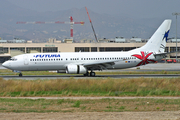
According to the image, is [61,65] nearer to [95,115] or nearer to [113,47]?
[95,115]

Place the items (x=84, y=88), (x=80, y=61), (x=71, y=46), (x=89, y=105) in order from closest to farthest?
(x=89, y=105), (x=84, y=88), (x=80, y=61), (x=71, y=46)

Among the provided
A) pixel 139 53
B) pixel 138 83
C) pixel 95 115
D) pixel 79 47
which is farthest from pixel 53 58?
pixel 79 47

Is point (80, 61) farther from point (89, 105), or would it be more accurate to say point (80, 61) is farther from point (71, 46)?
point (71, 46)

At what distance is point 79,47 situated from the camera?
365ft

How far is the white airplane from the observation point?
40.4 meters

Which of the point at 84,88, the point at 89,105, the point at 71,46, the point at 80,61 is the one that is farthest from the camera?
the point at 71,46

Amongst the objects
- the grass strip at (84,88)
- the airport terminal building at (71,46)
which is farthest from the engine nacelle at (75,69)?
the airport terminal building at (71,46)

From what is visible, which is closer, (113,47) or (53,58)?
(53,58)

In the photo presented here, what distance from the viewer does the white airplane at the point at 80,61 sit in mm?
Result: 40438

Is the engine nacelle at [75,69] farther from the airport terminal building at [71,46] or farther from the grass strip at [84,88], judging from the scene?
the airport terminal building at [71,46]

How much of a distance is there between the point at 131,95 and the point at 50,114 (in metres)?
8.86

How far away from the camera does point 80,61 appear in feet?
136

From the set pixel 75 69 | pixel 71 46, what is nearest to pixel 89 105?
pixel 75 69

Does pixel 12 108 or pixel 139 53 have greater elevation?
pixel 139 53
